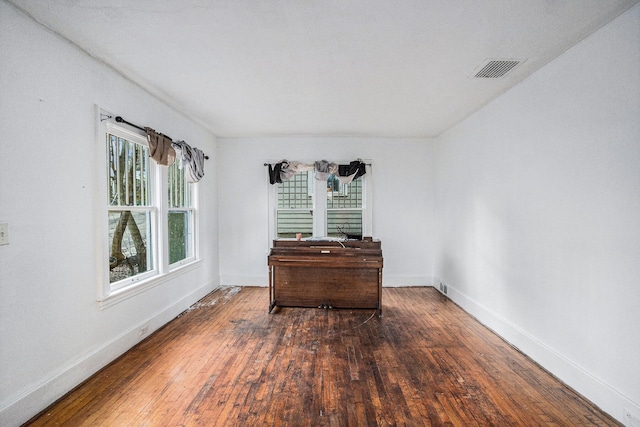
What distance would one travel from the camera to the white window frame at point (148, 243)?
8.18 feet

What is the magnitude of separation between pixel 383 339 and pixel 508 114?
2630 millimetres

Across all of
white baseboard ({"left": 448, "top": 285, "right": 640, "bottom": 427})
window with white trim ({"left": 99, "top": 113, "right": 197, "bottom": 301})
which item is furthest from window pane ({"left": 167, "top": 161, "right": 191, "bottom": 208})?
white baseboard ({"left": 448, "top": 285, "right": 640, "bottom": 427})

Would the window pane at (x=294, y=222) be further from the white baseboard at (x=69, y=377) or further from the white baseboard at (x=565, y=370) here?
the white baseboard at (x=565, y=370)

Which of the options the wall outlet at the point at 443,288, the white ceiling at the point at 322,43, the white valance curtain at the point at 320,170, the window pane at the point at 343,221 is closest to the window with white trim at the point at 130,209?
the white ceiling at the point at 322,43

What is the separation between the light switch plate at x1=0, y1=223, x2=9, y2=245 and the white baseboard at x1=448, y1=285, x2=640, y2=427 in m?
3.88

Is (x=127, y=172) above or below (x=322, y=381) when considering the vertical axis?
above

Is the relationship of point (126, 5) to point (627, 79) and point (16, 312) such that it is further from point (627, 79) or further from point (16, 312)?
point (627, 79)

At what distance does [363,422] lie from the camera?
6.09 feet

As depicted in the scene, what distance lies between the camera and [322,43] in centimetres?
217

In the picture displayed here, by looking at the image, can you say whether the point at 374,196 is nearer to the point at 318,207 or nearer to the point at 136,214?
the point at 318,207

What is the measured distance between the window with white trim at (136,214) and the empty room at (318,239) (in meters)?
0.03

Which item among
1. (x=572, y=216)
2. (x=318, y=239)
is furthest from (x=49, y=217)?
(x=572, y=216)

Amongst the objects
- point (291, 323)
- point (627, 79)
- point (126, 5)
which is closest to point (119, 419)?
point (291, 323)

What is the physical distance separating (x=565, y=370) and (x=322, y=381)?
6.17 ft
